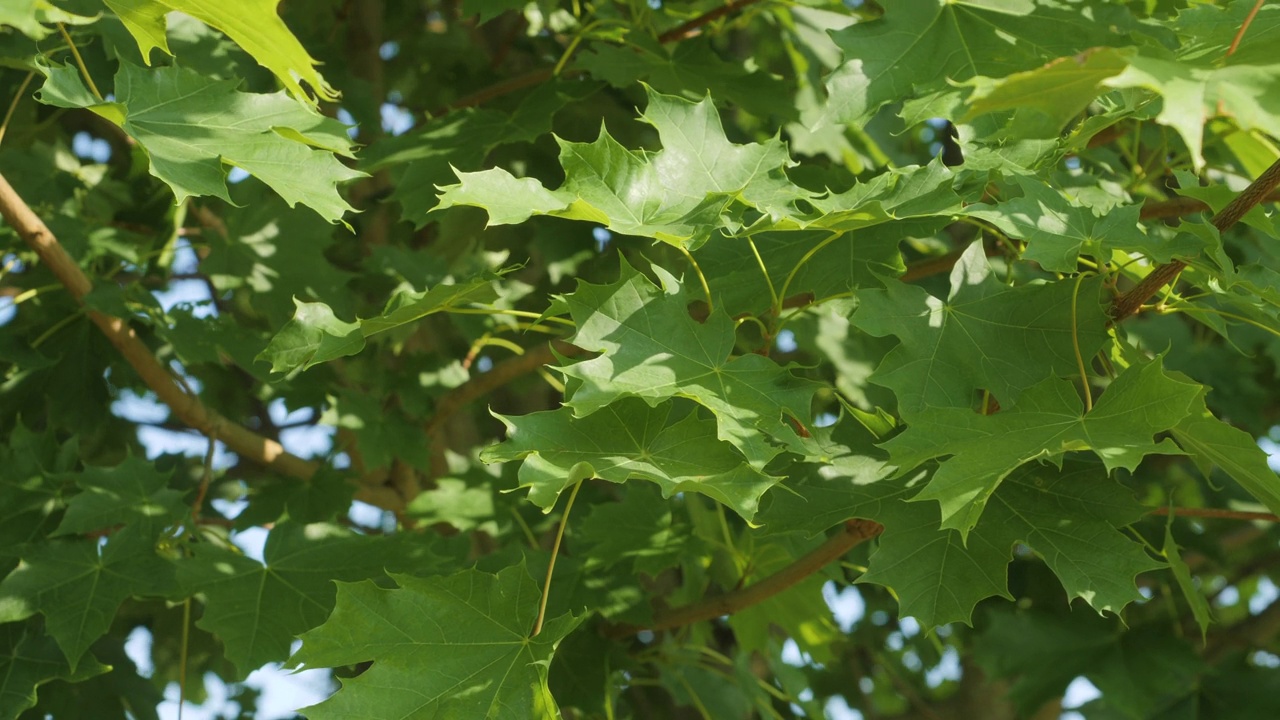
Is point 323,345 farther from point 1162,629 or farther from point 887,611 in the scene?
point 887,611

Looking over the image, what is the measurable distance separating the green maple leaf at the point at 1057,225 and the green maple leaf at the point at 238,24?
92 cm

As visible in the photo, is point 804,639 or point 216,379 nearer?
point 804,639

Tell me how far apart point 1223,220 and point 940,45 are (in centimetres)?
57

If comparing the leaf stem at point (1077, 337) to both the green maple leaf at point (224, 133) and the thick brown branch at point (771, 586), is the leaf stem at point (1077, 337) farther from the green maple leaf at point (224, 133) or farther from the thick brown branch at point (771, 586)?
the green maple leaf at point (224, 133)

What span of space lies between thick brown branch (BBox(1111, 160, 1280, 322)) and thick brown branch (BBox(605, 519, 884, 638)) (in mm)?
448

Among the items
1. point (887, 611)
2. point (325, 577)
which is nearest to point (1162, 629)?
point (887, 611)

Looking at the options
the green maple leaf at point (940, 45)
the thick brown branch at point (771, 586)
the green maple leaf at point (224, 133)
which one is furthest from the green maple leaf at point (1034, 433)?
the green maple leaf at point (224, 133)

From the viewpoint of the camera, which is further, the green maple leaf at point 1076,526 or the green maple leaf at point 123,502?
the green maple leaf at point 123,502

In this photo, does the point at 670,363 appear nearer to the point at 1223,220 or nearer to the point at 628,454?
the point at 628,454

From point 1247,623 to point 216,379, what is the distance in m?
3.03

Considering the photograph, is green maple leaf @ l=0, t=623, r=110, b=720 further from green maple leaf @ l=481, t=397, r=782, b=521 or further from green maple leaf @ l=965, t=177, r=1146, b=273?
green maple leaf @ l=965, t=177, r=1146, b=273

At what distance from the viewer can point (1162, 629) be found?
10.7ft

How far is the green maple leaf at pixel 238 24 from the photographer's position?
154cm

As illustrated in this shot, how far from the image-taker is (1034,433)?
1363 millimetres
